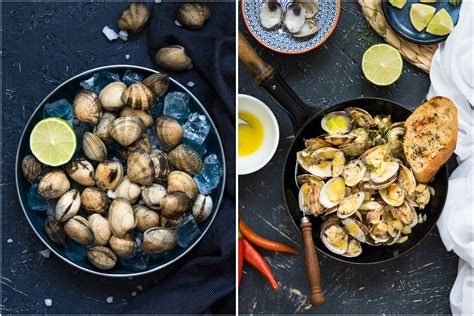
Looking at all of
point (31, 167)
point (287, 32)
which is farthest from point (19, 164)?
point (287, 32)

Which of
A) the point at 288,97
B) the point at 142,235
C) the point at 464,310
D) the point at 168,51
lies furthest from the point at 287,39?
the point at 464,310

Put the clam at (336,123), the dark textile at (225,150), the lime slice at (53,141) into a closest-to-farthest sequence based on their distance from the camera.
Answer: the lime slice at (53,141) < the dark textile at (225,150) < the clam at (336,123)

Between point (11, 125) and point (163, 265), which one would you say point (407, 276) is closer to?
point (163, 265)

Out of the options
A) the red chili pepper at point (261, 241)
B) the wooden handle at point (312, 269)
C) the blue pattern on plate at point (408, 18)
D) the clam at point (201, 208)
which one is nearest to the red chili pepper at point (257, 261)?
the red chili pepper at point (261, 241)

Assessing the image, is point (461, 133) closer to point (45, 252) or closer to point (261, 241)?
point (261, 241)

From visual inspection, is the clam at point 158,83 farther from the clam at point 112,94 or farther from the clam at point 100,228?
the clam at point 100,228

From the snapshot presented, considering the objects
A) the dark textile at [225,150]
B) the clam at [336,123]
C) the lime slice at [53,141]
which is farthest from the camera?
the clam at [336,123]
